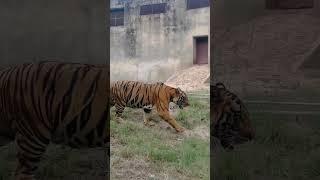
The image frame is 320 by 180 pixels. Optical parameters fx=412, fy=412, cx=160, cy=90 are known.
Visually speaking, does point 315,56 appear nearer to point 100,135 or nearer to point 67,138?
point 100,135

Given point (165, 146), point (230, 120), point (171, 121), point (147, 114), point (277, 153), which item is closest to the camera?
point (277, 153)

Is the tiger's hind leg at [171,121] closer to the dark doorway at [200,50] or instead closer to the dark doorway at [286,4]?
the dark doorway at [200,50]

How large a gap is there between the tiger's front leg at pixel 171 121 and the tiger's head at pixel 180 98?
20 centimetres

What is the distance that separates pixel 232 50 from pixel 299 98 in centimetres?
50

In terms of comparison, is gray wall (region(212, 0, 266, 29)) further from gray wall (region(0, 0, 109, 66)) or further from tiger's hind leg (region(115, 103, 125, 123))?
tiger's hind leg (region(115, 103, 125, 123))

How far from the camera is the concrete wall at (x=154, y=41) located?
5.13 meters

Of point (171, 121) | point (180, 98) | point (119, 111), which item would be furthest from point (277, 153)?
point (119, 111)

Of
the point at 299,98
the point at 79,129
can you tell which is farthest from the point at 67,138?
the point at 299,98

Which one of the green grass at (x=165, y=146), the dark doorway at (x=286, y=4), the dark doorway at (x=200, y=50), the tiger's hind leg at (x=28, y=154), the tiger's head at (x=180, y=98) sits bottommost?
the green grass at (x=165, y=146)

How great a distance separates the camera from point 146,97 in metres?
5.29

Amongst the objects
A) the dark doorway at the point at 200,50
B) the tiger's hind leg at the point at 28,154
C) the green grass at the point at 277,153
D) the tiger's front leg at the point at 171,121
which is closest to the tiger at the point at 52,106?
the tiger's hind leg at the point at 28,154

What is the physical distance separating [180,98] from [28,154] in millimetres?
2560

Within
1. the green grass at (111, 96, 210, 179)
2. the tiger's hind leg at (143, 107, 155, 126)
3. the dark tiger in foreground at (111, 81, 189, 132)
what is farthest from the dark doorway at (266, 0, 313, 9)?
the tiger's hind leg at (143, 107, 155, 126)

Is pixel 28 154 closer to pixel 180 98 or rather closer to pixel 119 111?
pixel 119 111
